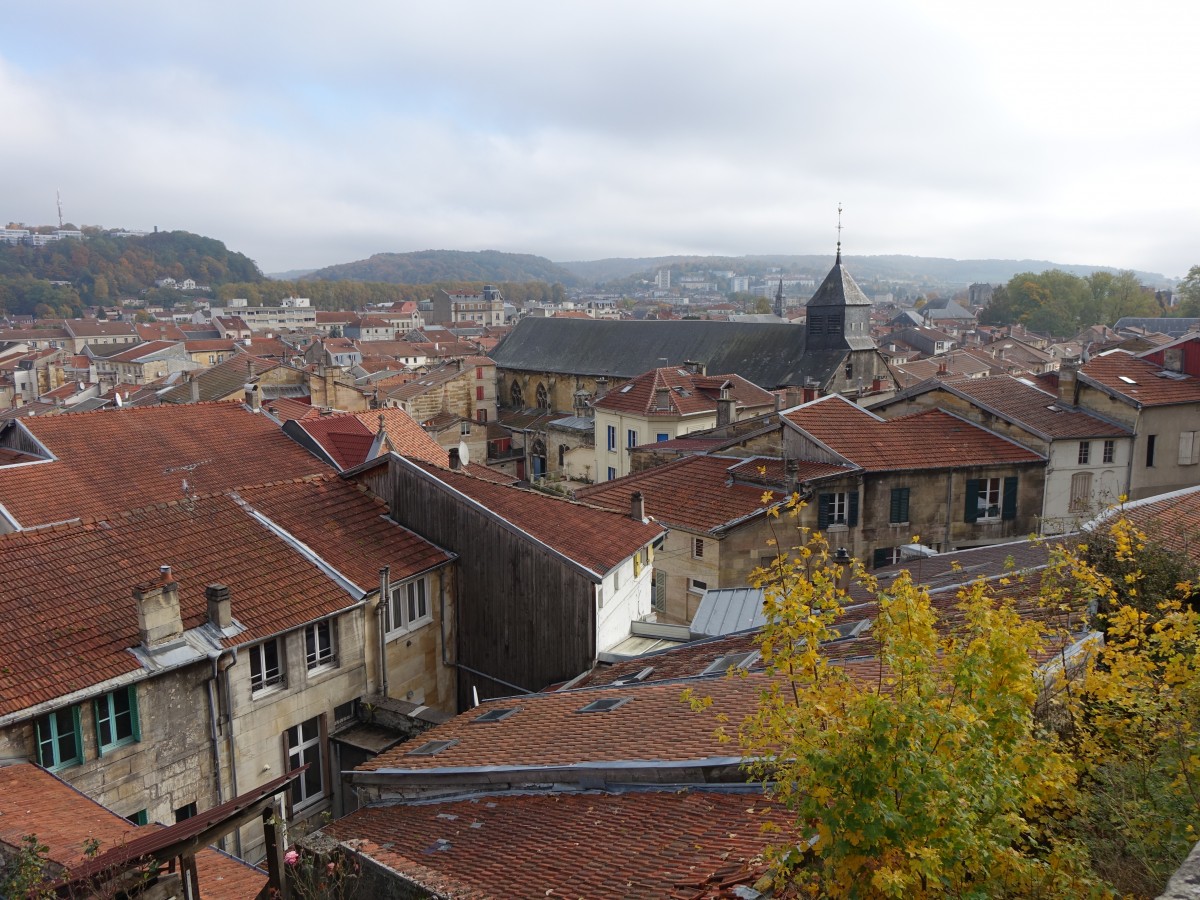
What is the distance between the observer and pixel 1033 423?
25609 mm

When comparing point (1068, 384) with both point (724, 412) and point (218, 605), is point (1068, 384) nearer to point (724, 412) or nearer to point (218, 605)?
point (724, 412)

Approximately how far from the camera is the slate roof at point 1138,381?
2617 cm

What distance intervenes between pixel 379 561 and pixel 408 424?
15631mm

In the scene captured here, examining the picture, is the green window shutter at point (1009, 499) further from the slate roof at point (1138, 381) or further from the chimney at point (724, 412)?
the chimney at point (724, 412)

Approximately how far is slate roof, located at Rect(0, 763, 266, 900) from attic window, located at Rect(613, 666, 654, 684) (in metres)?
5.75

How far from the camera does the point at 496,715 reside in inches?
512

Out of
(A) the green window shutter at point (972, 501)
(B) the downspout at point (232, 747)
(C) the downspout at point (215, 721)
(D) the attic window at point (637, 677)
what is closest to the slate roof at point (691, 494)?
(A) the green window shutter at point (972, 501)

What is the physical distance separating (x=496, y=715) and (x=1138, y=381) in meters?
23.9

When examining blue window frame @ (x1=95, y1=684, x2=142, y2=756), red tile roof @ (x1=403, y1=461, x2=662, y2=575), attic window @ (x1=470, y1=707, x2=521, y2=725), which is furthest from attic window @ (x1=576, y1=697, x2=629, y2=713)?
blue window frame @ (x1=95, y1=684, x2=142, y2=756)

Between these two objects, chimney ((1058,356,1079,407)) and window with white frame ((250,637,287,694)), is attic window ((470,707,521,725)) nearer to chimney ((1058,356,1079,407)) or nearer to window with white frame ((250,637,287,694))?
window with white frame ((250,637,287,694))

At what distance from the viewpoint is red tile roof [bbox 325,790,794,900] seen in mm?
6805

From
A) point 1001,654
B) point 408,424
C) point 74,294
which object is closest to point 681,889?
point 1001,654

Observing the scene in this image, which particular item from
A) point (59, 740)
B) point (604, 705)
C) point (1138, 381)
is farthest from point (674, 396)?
point (59, 740)

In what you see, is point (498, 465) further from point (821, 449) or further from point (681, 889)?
point (681, 889)
